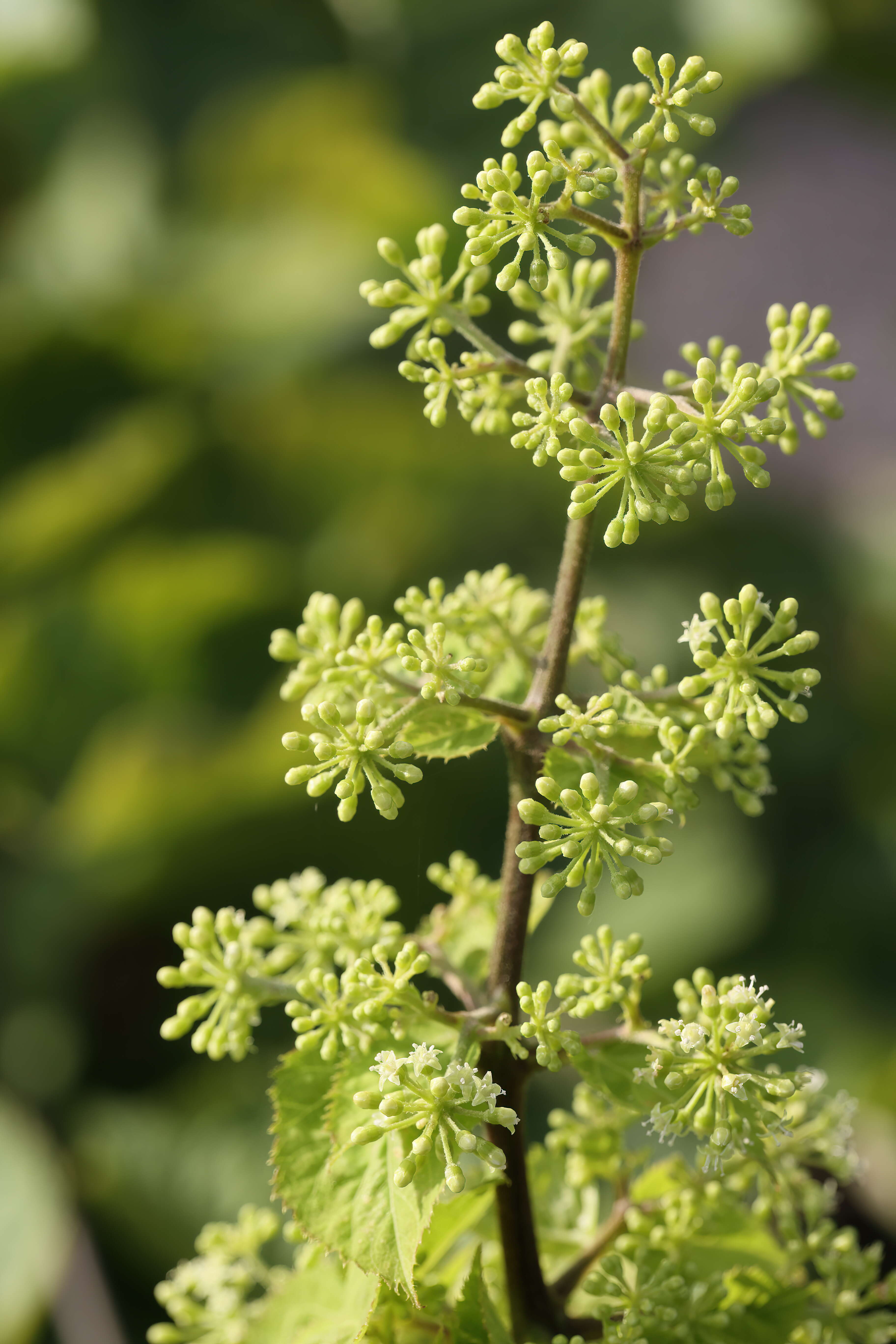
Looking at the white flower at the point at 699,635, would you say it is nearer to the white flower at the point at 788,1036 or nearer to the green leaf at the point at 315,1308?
the white flower at the point at 788,1036

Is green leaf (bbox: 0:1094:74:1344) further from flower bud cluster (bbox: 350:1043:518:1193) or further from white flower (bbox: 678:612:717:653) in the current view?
white flower (bbox: 678:612:717:653)

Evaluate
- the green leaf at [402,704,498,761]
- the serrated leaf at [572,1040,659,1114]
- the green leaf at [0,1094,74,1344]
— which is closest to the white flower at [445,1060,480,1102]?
the serrated leaf at [572,1040,659,1114]

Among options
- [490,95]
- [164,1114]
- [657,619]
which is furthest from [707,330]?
[490,95]

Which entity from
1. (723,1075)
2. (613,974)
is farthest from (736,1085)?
(613,974)

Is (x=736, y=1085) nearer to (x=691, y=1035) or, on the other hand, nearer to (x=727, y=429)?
(x=691, y=1035)

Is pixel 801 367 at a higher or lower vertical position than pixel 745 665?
higher

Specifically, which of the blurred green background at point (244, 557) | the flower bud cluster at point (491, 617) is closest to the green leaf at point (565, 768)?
the flower bud cluster at point (491, 617)

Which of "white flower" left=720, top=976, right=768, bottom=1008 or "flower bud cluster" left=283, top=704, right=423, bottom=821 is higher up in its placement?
"flower bud cluster" left=283, top=704, right=423, bottom=821
